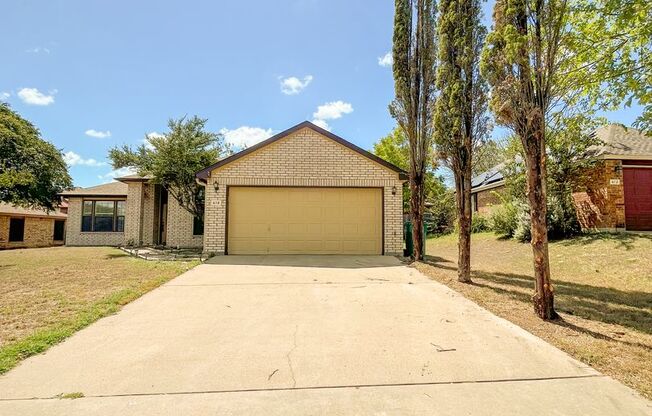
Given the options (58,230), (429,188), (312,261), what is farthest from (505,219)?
(58,230)

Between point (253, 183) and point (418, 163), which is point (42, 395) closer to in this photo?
point (253, 183)

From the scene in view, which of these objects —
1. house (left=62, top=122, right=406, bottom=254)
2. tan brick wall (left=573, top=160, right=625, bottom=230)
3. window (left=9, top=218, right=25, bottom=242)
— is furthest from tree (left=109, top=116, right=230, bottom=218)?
tan brick wall (left=573, top=160, right=625, bottom=230)

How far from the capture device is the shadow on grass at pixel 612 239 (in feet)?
35.1

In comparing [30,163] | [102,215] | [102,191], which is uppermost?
[30,163]

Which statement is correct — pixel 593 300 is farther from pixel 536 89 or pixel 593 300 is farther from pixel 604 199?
pixel 604 199

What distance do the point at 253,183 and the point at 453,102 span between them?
6.70 meters

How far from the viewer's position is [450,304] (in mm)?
5621

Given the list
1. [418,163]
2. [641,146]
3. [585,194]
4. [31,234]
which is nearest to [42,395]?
[418,163]

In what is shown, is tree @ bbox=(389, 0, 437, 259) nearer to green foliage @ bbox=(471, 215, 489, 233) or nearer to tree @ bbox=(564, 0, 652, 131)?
tree @ bbox=(564, 0, 652, 131)

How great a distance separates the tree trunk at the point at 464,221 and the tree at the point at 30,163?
67.6 ft

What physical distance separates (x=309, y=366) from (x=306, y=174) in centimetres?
862

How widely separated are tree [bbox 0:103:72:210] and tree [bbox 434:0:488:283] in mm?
20346

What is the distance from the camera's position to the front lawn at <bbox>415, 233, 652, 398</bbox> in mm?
3686

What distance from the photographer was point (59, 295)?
6191 mm
